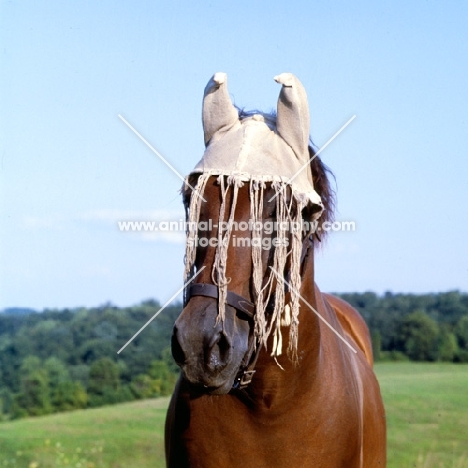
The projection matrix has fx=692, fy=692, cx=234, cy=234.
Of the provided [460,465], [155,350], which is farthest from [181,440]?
[155,350]

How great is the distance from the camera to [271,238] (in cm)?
307

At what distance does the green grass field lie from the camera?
1094 centimetres

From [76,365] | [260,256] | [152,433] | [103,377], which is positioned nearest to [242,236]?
[260,256]

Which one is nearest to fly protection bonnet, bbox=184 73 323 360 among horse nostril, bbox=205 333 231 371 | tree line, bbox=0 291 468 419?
horse nostril, bbox=205 333 231 371

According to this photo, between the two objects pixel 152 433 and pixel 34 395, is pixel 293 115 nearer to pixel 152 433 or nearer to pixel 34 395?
pixel 152 433

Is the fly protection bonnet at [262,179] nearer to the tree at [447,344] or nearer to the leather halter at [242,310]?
the leather halter at [242,310]

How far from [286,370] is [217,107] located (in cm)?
131

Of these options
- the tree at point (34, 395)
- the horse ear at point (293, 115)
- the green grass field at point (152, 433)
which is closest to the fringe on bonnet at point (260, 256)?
the horse ear at point (293, 115)

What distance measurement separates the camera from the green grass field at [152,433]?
1094cm

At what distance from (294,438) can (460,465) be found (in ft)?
22.7

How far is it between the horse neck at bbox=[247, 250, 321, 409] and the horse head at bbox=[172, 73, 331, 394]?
7cm

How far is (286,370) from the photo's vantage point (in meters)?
3.25

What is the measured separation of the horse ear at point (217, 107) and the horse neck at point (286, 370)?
0.78 metres

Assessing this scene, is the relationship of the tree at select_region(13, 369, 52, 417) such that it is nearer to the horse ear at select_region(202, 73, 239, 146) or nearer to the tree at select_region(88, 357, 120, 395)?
the tree at select_region(88, 357, 120, 395)
